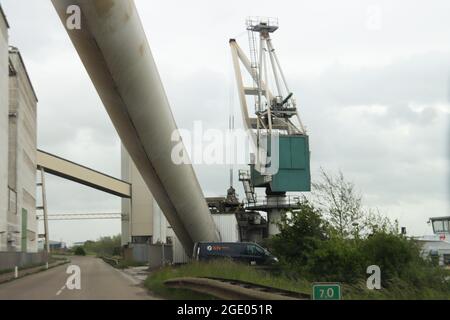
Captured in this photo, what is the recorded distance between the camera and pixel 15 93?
62125mm

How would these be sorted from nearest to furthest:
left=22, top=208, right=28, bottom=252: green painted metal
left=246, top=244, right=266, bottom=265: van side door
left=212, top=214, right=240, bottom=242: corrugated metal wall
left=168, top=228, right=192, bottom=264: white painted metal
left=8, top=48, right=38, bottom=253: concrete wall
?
left=246, top=244, right=266, bottom=265: van side door < left=168, top=228, right=192, bottom=264: white painted metal < left=212, top=214, right=240, bottom=242: corrugated metal wall < left=8, top=48, right=38, bottom=253: concrete wall < left=22, top=208, right=28, bottom=252: green painted metal

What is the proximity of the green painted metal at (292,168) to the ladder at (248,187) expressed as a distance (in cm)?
368

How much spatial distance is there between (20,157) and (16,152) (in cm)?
233

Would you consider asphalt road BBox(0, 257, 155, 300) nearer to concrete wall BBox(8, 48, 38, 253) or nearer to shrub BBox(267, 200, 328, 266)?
shrub BBox(267, 200, 328, 266)

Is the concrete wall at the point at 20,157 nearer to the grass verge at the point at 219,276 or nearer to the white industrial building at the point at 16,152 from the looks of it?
the white industrial building at the point at 16,152

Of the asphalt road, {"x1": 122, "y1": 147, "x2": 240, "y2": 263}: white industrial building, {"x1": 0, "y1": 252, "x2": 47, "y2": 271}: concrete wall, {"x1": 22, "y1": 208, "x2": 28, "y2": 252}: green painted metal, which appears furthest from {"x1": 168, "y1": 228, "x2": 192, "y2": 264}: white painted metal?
{"x1": 122, "y1": 147, "x2": 240, "y2": 263}: white industrial building

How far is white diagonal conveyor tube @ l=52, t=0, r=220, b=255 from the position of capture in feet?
59.6

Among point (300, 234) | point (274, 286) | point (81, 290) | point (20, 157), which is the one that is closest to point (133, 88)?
Answer: point (81, 290)

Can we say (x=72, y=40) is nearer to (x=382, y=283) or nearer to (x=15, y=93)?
(x=382, y=283)

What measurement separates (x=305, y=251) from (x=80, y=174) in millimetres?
55466

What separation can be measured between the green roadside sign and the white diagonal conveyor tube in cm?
1128

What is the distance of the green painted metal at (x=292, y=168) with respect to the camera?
5841 centimetres

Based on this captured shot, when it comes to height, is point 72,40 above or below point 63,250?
above
